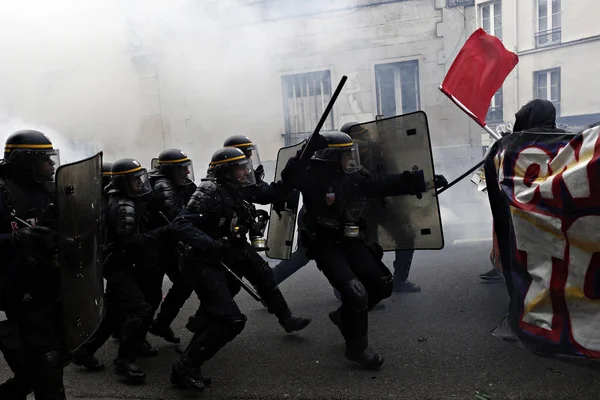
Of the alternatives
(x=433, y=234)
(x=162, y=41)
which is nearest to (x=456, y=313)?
(x=433, y=234)

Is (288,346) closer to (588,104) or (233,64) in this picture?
(233,64)

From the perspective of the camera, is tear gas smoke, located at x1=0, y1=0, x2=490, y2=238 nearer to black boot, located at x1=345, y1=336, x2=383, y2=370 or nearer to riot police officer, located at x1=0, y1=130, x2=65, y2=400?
black boot, located at x1=345, y1=336, x2=383, y2=370

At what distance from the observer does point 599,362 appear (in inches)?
119

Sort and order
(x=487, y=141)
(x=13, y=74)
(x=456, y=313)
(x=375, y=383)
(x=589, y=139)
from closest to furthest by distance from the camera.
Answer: (x=589, y=139)
(x=375, y=383)
(x=456, y=313)
(x=13, y=74)
(x=487, y=141)

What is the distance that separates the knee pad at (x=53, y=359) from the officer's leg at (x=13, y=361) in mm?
115

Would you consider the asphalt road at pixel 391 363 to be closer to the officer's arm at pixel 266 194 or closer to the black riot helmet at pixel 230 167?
the officer's arm at pixel 266 194

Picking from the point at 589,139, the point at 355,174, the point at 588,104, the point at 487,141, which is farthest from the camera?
the point at 588,104

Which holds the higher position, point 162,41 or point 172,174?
point 162,41

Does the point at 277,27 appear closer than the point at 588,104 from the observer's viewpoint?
Yes

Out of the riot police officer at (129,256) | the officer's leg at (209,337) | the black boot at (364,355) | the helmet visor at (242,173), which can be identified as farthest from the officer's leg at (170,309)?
the black boot at (364,355)

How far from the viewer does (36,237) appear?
2.47 metres

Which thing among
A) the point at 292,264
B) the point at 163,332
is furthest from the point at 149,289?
the point at 292,264

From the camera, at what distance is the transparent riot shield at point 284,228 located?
439 centimetres

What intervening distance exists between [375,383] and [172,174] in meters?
2.31
